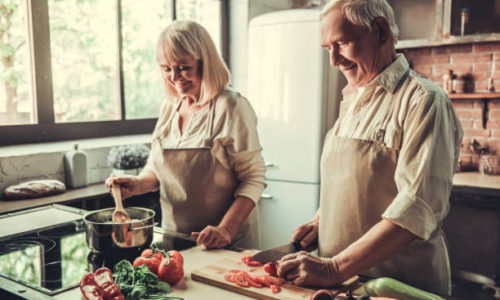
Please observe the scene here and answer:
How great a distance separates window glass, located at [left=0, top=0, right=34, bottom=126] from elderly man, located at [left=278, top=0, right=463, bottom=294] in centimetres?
205

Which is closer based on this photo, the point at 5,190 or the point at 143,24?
the point at 5,190

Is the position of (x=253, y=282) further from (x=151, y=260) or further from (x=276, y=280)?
(x=151, y=260)

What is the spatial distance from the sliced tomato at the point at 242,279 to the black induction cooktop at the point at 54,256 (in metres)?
0.33

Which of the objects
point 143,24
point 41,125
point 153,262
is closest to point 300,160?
point 143,24

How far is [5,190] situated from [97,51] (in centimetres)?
117

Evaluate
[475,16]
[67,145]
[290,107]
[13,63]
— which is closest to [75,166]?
[67,145]

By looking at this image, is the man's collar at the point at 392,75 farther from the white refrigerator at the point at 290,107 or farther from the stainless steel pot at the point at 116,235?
the white refrigerator at the point at 290,107

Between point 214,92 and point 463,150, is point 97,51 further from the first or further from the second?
point 463,150

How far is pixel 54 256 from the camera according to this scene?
139 centimetres

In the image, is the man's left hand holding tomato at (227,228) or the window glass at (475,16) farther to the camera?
the window glass at (475,16)

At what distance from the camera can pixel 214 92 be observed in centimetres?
180

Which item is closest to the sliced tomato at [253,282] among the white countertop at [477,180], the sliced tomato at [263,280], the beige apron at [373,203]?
the sliced tomato at [263,280]

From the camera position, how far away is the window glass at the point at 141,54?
10.7ft

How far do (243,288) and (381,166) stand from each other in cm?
49
